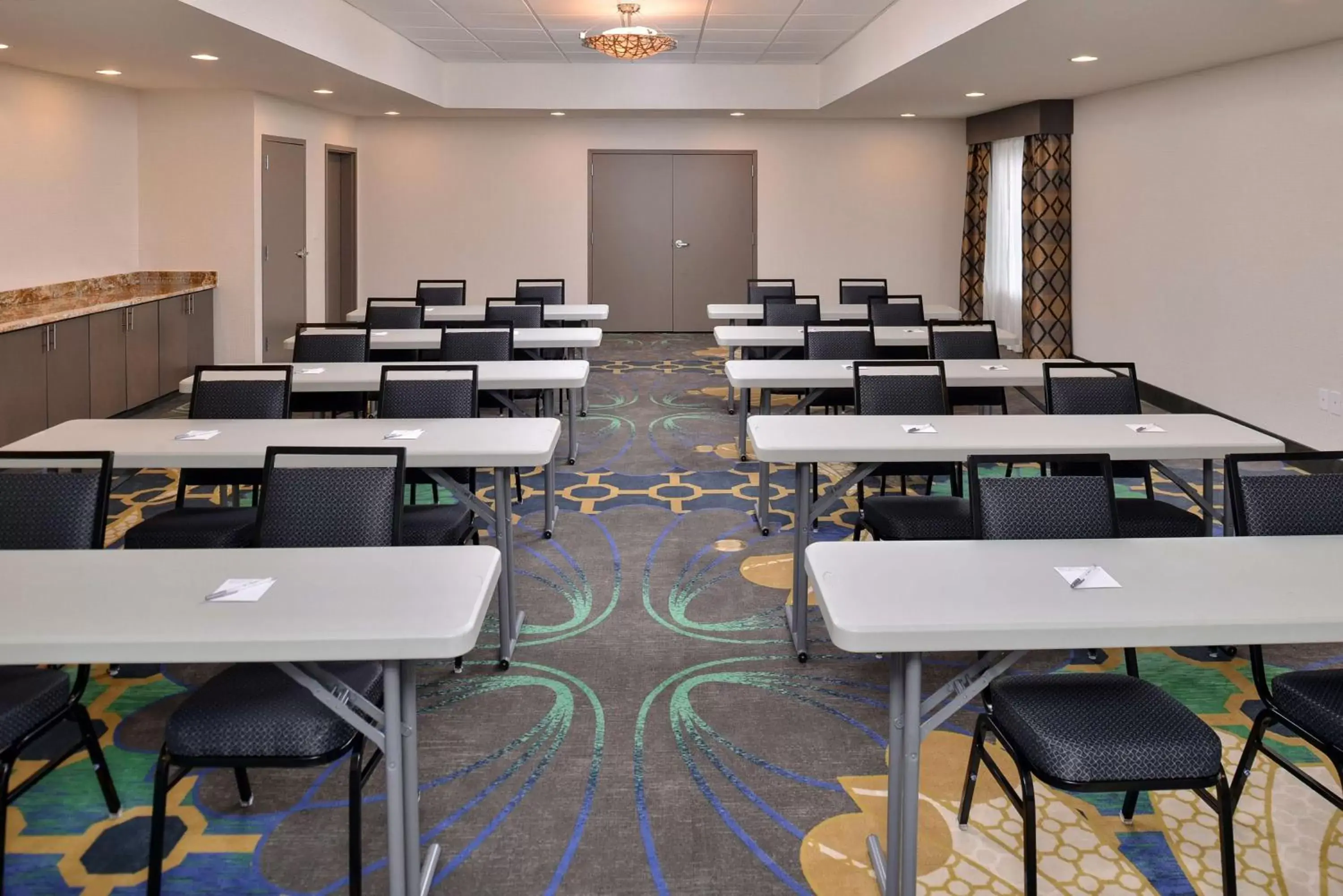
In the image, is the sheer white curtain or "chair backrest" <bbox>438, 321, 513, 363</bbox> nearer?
"chair backrest" <bbox>438, 321, 513, 363</bbox>

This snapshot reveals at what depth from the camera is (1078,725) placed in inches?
94.7

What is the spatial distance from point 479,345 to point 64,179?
4.44 m

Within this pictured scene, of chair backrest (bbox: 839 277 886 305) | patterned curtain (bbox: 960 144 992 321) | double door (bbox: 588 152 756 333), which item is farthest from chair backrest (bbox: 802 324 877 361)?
double door (bbox: 588 152 756 333)

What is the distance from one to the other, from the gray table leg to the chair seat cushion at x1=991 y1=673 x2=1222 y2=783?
4.52 feet

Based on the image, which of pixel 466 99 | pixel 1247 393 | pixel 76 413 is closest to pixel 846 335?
pixel 1247 393

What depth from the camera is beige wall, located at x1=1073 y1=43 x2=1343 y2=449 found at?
668 centimetres

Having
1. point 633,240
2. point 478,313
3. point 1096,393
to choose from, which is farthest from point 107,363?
point 633,240

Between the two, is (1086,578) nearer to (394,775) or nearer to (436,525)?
(394,775)

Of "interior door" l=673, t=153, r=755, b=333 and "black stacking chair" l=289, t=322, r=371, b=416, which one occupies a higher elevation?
"interior door" l=673, t=153, r=755, b=333

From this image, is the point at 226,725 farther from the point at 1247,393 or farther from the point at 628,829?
the point at 1247,393

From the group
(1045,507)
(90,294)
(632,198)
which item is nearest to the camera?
(1045,507)

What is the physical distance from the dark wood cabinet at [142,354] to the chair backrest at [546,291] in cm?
288

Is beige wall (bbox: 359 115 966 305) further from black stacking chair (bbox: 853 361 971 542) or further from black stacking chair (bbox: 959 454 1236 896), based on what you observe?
black stacking chair (bbox: 959 454 1236 896)

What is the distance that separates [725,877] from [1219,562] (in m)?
1.46
